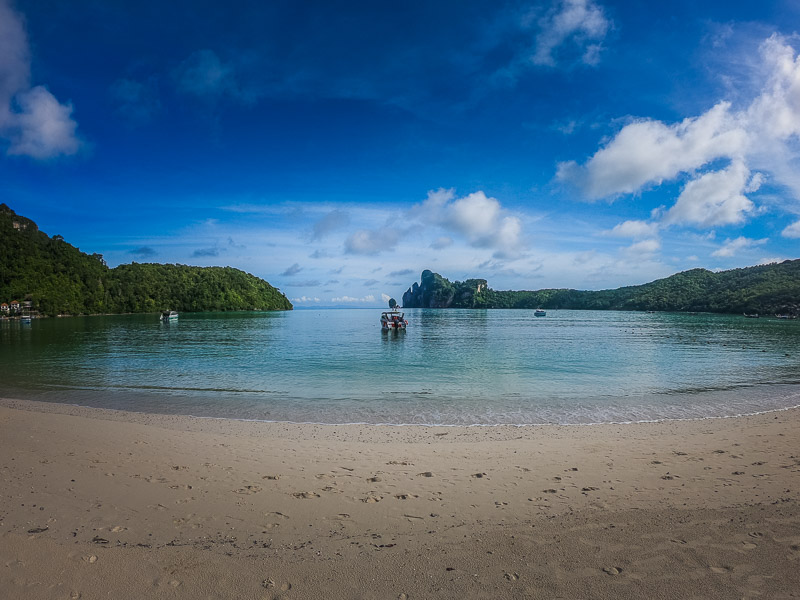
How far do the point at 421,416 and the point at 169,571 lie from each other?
1048 centimetres

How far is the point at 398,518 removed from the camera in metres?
6.09

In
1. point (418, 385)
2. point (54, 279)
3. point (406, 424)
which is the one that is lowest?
point (418, 385)

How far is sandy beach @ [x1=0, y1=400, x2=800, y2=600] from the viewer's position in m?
4.49

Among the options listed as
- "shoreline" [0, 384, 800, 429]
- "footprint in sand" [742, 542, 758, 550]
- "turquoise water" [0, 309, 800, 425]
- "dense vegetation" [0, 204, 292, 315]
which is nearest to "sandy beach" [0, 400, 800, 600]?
"footprint in sand" [742, 542, 758, 550]

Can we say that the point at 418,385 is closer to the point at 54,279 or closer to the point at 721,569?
the point at 721,569

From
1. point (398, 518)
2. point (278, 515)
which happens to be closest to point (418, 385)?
point (398, 518)

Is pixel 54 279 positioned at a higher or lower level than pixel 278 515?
higher

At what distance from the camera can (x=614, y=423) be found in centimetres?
1316

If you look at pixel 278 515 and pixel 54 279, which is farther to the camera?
pixel 54 279

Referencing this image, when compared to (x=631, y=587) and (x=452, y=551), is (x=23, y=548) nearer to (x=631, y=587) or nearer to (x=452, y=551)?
(x=452, y=551)

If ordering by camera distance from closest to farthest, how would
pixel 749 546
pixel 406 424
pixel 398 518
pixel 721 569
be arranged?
pixel 721 569
pixel 749 546
pixel 398 518
pixel 406 424

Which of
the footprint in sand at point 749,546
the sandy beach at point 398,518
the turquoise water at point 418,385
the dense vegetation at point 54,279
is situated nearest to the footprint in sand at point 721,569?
the sandy beach at point 398,518

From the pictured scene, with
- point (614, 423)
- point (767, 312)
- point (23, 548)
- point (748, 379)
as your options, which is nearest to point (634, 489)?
point (614, 423)

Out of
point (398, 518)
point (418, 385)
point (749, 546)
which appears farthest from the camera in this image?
point (418, 385)
